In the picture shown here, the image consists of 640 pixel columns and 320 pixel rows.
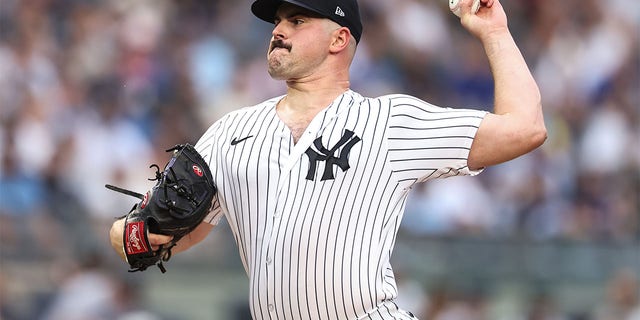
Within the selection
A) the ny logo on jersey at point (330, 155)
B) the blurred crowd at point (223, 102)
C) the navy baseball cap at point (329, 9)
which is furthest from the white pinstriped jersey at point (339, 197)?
the blurred crowd at point (223, 102)

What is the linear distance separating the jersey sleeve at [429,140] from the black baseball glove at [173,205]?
0.69 meters

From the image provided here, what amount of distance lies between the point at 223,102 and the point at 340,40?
6.35 metres

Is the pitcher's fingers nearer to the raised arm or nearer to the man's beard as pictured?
the man's beard

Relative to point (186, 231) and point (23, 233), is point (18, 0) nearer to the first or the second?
point (23, 233)

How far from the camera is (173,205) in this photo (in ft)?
14.1

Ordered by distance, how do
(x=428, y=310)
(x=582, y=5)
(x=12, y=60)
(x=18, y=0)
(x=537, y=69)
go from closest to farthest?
(x=428, y=310), (x=12, y=60), (x=18, y=0), (x=537, y=69), (x=582, y=5)

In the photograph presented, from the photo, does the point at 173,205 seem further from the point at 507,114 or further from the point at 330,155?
the point at 507,114

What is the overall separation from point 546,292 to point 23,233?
4.03m

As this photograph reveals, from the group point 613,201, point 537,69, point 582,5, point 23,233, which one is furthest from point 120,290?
point 582,5

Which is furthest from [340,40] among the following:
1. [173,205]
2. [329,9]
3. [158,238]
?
[158,238]

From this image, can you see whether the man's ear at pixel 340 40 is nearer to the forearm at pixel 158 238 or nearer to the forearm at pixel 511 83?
the forearm at pixel 511 83

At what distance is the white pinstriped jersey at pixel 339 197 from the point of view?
420 cm

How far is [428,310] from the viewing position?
9398mm

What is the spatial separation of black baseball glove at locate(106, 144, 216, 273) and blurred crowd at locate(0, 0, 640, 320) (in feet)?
14.7
